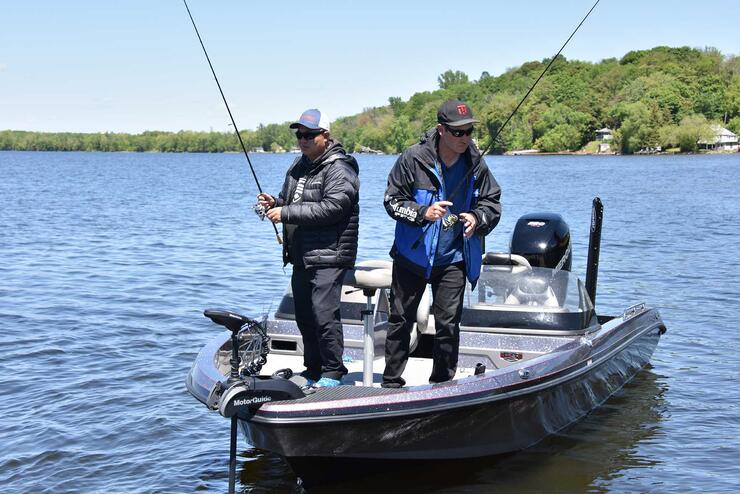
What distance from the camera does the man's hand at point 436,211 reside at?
524 centimetres

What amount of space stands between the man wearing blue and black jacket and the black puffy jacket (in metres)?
0.27

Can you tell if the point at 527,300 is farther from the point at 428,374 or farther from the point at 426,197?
the point at 426,197

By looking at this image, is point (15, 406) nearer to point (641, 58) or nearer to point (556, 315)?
point (556, 315)

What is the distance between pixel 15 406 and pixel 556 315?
467cm

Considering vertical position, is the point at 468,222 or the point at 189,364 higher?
the point at 468,222

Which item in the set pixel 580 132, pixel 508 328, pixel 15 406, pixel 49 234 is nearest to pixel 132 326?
pixel 15 406

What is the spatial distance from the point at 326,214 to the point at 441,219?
69cm

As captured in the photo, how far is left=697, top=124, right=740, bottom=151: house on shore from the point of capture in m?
Answer: 108

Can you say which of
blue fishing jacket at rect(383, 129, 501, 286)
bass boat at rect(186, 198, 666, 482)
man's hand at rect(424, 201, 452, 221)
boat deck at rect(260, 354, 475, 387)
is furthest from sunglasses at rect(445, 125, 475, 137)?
boat deck at rect(260, 354, 475, 387)

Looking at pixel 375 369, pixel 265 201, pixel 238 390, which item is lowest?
pixel 375 369

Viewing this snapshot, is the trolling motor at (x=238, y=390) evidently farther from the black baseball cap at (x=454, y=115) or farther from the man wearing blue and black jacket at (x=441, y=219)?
the black baseball cap at (x=454, y=115)

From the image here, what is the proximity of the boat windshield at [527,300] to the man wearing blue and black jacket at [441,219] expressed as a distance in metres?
1.11

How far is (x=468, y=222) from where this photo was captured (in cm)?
538

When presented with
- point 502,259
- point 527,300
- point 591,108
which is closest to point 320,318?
point 527,300
